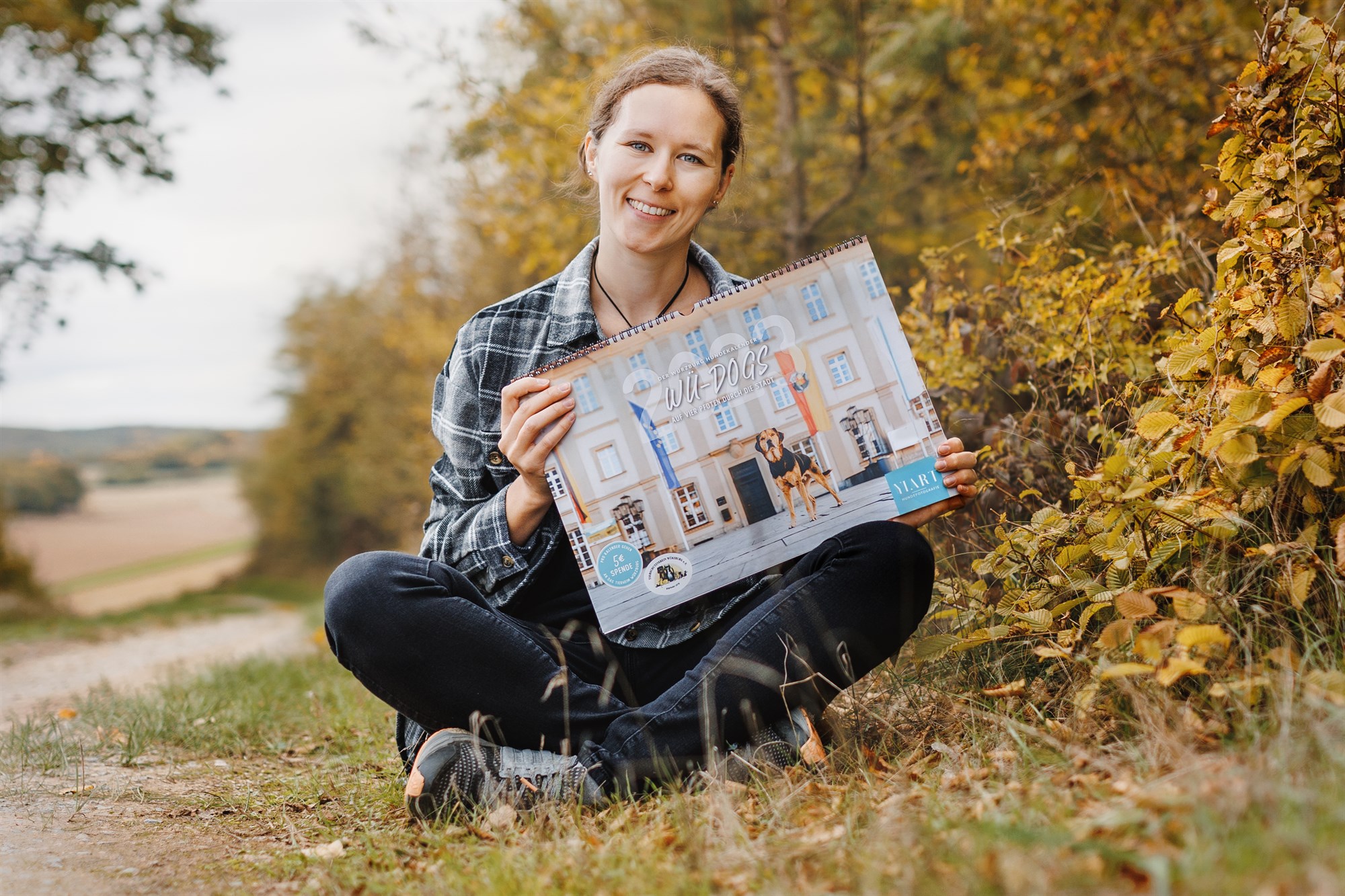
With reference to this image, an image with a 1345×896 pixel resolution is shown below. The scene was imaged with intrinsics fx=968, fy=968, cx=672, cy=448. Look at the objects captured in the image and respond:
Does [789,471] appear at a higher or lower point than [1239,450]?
higher

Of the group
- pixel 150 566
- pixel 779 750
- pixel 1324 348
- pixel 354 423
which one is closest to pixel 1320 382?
pixel 1324 348

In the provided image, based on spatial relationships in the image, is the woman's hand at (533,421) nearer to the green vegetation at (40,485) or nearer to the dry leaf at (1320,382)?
the dry leaf at (1320,382)

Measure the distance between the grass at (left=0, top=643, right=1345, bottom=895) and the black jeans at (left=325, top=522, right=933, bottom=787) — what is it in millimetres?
134

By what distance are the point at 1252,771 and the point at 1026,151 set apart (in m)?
4.83

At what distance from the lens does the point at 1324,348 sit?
5.46 ft

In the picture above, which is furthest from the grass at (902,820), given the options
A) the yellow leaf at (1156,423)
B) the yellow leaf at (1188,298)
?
the yellow leaf at (1188,298)

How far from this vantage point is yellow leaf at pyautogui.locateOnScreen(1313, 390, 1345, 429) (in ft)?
5.28

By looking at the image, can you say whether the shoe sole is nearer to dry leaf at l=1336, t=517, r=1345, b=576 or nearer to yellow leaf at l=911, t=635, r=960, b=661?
yellow leaf at l=911, t=635, r=960, b=661

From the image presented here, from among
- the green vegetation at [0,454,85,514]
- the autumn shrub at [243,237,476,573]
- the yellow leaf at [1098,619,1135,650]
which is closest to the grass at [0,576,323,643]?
the autumn shrub at [243,237,476,573]

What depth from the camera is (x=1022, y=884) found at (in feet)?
3.60

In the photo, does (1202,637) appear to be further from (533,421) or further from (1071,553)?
(533,421)

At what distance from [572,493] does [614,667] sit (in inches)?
15.3

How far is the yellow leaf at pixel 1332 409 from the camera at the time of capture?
5.28 feet

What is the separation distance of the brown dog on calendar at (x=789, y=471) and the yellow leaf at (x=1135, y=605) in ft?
2.05
